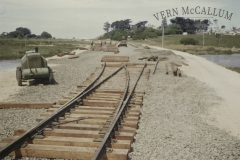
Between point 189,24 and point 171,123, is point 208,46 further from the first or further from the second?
point 189,24

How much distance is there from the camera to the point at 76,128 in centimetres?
593

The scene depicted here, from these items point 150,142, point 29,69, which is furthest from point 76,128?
point 29,69

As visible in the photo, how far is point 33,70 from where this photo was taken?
12250 mm

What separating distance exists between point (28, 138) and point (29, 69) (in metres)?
7.70

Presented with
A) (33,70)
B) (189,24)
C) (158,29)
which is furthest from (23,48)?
(189,24)

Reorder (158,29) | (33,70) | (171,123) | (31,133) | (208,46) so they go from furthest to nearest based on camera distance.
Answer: (158,29) < (208,46) < (33,70) < (171,123) < (31,133)

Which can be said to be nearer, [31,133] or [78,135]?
[31,133]

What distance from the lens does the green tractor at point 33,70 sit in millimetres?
12109

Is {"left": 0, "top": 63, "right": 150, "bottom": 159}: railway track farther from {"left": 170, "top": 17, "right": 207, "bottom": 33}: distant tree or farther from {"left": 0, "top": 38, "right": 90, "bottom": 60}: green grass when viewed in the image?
{"left": 170, "top": 17, "right": 207, "bottom": 33}: distant tree

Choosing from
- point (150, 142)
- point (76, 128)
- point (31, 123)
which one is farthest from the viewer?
point (31, 123)

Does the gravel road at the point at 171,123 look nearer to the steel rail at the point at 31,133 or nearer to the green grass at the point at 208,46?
the steel rail at the point at 31,133

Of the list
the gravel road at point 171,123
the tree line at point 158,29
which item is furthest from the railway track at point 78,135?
the tree line at point 158,29

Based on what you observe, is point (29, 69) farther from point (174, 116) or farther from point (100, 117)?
point (174, 116)

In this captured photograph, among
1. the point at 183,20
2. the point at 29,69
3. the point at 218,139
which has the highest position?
the point at 183,20
